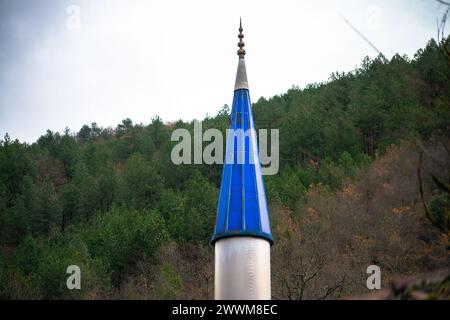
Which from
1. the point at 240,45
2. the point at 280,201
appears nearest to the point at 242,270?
the point at 240,45

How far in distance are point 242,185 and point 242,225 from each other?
1.13m

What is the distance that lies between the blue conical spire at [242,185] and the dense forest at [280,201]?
5707 millimetres

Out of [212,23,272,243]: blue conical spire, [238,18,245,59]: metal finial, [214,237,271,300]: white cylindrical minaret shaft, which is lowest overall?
[214,237,271,300]: white cylindrical minaret shaft

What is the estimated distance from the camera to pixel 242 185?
13.7 meters

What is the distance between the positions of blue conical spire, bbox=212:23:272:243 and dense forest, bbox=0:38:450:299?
571cm

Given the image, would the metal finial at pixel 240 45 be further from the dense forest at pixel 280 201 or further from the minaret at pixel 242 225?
the dense forest at pixel 280 201

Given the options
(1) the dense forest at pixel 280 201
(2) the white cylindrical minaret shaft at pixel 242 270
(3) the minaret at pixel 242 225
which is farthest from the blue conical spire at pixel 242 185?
(1) the dense forest at pixel 280 201

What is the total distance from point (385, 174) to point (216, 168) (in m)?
10.1

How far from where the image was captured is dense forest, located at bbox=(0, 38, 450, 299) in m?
27.4

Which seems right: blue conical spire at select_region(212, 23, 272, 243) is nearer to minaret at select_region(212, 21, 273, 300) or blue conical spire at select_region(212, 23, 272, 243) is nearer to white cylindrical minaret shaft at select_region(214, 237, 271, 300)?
minaret at select_region(212, 21, 273, 300)

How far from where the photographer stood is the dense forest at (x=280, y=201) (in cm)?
2736

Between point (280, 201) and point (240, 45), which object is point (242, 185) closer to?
point (240, 45)

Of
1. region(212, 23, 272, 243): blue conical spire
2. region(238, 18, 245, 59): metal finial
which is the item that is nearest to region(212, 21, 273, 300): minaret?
region(212, 23, 272, 243): blue conical spire
